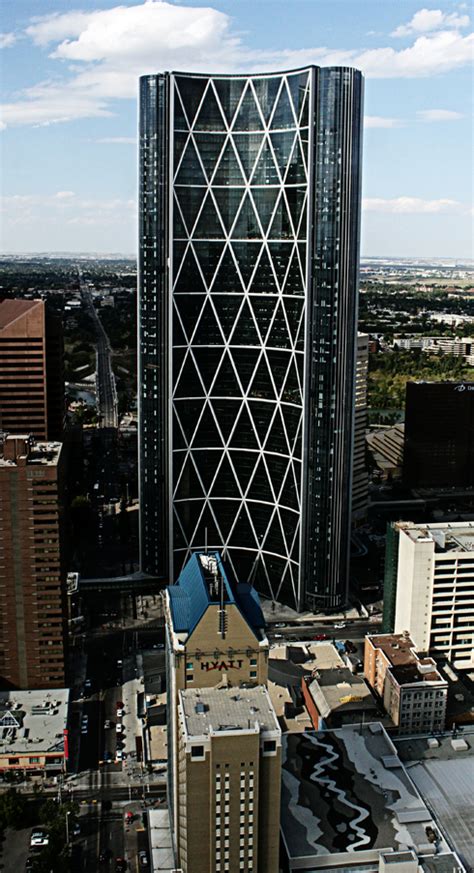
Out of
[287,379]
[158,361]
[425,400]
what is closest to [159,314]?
[158,361]

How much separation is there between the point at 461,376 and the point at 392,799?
410 ft

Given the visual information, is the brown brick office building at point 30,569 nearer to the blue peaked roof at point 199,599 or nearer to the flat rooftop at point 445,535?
the blue peaked roof at point 199,599

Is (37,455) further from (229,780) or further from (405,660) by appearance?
(229,780)

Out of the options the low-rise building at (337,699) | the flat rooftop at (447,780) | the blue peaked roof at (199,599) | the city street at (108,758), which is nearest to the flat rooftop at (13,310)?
the city street at (108,758)

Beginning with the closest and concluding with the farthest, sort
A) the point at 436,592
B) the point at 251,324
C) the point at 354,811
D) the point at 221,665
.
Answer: the point at 221,665 < the point at 354,811 < the point at 436,592 < the point at 251,324

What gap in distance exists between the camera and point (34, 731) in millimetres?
63250

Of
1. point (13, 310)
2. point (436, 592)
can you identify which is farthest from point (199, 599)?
point (13, 310)

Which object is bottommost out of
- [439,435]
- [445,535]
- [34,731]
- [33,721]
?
[34,731]

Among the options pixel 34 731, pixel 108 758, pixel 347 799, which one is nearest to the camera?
pixel 347 799

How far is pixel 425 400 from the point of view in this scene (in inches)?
4493

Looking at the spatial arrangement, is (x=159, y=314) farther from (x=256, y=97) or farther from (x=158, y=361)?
(x=256, y=97)

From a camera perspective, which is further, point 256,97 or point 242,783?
point 256,97

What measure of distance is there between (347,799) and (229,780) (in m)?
12.0

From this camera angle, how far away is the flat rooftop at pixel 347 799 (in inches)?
1882
